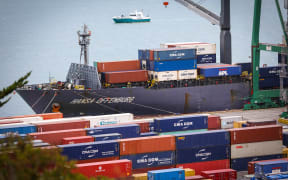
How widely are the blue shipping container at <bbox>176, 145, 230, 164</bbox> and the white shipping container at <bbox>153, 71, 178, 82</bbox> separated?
13.5 metres

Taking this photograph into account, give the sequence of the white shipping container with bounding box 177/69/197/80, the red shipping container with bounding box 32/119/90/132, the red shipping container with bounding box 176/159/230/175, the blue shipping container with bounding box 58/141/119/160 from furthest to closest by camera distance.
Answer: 1. the white shipping container with bounding box 177/69/197/80
2. the red shipping container with bounding box 32/119/90/132
3. the red shipping container with bounding box 176/159/230/175
4. the blue shipping container with bounding box 58/141/119/160

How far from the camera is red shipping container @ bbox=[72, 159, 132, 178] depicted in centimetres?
2053

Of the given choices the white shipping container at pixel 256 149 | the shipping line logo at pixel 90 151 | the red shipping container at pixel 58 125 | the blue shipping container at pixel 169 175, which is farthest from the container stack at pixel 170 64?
the blue shipping container at pixel 169 175

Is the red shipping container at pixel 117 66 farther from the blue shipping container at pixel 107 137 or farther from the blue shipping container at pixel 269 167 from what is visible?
the blue shipping container at pixel 269 167

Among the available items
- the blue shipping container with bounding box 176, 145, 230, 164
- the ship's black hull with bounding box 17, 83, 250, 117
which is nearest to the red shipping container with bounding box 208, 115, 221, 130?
the blue shipping container with bounding box 176, 145, 230, 164

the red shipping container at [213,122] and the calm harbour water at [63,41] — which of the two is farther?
the calm harbour water at [63,41]

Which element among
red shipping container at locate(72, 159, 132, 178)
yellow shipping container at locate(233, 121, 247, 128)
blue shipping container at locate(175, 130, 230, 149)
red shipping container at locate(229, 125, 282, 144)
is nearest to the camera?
red shipping container at locate(72, 159, 132, 178)

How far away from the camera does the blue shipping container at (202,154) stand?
23781 mm

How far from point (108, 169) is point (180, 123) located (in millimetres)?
7471

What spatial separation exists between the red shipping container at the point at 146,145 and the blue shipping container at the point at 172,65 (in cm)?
1409

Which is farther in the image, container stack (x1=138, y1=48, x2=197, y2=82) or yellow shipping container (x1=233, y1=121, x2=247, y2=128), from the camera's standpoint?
container stack (x1=138, y1=48, x2=197, y2=82)

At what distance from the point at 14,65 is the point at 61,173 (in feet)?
237

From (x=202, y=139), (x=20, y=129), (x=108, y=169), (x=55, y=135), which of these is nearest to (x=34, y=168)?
(x=108, y=169)

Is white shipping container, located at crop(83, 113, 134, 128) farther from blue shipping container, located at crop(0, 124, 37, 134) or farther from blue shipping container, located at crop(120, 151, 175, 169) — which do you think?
blue shipping container, located at crop(120, 151, 175, 169)
